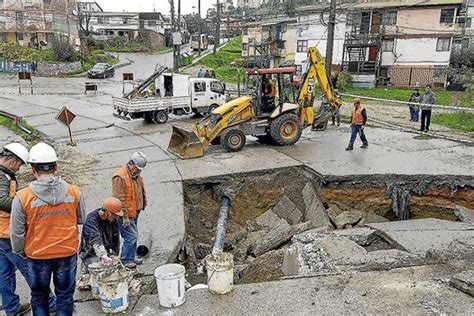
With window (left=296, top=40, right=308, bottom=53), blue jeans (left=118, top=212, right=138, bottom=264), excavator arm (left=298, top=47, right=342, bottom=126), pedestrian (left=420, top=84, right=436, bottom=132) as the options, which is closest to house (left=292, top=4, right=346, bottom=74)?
window (left=296, top=40, right=308, bottom=53)

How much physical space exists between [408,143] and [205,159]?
679 cm

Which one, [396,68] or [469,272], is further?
[396,68]

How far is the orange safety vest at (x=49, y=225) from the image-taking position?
414 cm

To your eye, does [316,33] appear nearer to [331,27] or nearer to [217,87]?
[331,27]

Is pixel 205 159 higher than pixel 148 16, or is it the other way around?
pixel 148 16

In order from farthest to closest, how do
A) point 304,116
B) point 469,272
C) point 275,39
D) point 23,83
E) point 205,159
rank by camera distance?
1. point 275,39
2. point 23,83
3. point 304,116
4. point 205,159
5. point 469,272

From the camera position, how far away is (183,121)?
1800 cm

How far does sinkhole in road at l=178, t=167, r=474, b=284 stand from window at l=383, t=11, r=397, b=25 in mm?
27835

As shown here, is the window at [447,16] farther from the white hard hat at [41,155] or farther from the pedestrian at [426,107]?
the white hard hat at [41,155]

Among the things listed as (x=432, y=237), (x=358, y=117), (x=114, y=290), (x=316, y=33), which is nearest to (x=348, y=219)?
(x=432, y=237)

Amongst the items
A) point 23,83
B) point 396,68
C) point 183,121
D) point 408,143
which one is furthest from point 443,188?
point 23,83

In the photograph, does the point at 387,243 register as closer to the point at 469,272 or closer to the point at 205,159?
the point at 469,272

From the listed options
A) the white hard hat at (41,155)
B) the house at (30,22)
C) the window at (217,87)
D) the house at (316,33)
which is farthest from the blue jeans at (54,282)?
the house at (30,22)

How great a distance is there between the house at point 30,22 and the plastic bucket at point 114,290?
44.1 metres
